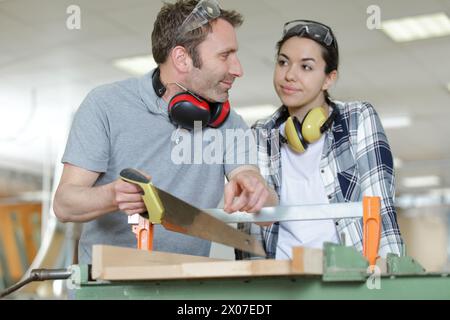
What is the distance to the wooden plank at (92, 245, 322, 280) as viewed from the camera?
1012 millimetres

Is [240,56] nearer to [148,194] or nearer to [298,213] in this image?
[298,213]

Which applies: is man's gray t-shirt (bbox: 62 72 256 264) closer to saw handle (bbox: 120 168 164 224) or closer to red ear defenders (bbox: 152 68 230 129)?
red ear defenders (bbox: 152 68 230 129)

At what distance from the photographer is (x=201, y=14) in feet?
6.27

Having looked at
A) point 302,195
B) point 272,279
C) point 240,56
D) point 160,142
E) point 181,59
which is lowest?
point 272,279

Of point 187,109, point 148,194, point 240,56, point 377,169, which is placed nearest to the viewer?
point 148,194

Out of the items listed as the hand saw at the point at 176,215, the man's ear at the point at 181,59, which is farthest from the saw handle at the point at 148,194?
the man's ear at the point at 181,59

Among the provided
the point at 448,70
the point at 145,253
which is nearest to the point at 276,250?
the point at 145,253

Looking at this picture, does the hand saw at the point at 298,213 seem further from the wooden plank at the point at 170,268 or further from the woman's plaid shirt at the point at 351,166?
the woman's plaid shirt at the point at 351,166

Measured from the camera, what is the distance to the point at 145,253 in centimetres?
Result: 126

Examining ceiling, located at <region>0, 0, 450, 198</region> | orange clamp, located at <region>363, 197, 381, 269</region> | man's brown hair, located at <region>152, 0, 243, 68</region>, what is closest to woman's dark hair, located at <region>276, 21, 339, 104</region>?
man's brown hair, located at <region>152, 0, 243, 68</region>

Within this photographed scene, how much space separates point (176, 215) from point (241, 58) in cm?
454

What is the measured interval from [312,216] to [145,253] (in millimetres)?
347

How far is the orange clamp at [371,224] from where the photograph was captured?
1224mm

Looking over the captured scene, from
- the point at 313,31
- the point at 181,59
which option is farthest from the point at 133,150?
the point at 313,31
